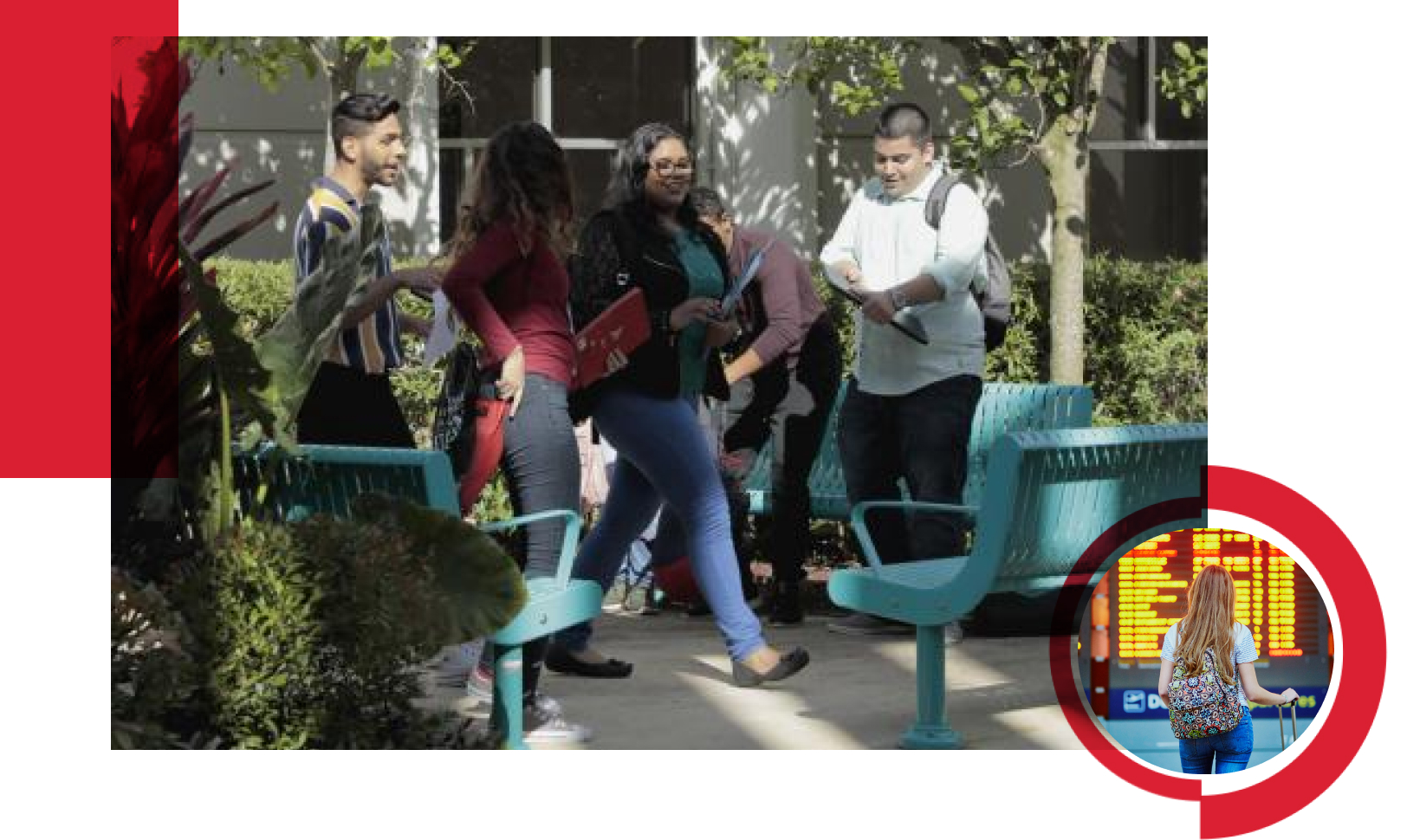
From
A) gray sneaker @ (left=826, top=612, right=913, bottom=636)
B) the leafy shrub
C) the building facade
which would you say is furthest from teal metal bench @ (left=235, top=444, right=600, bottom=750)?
the building facade

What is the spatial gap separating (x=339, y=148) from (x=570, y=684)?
1.80 metres

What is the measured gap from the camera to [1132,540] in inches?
272

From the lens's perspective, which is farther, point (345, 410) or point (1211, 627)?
point (345, 410)

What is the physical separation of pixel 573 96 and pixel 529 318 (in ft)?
19.7

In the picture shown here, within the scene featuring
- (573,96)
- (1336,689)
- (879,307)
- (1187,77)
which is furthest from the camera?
(573,96)

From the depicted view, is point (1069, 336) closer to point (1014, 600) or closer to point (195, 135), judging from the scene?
point (1014, 600)

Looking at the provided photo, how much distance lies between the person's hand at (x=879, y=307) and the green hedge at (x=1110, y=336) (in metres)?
2.50

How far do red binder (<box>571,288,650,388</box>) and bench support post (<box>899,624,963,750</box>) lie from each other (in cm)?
130

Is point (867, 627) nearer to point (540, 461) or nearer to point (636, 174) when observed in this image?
point (636, 174)

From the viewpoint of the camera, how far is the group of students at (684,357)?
7070 mm

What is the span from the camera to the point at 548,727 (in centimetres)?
698

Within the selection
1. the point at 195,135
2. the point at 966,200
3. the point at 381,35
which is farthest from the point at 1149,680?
the point at 195,135

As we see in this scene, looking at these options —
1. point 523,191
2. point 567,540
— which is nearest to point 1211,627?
point 567,540

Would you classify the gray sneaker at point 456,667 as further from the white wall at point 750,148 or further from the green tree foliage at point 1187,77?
the white wall at point 750,148
